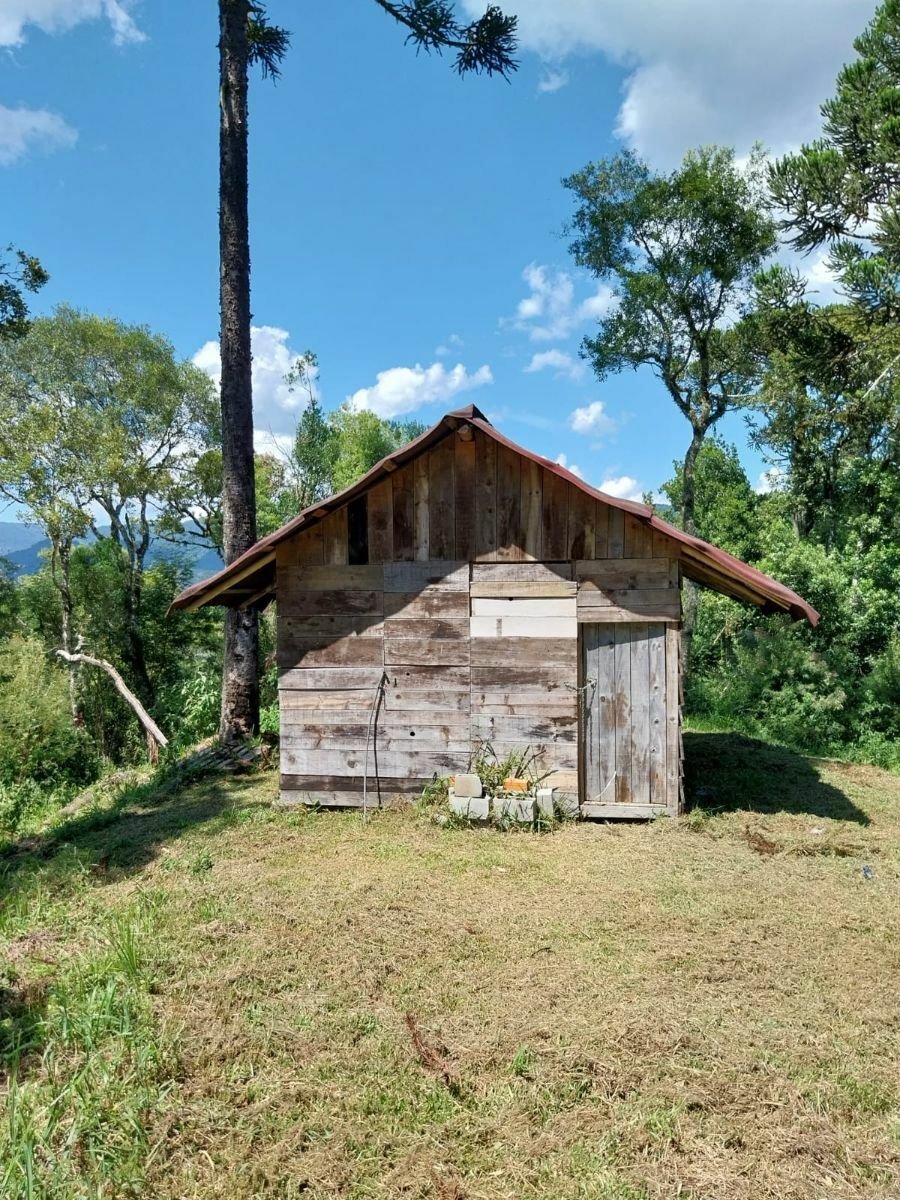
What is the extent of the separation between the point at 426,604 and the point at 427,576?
328 mm

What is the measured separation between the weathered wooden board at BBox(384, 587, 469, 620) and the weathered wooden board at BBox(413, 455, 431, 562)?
1.46ft

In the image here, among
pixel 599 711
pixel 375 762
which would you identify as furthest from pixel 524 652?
pixel 375 762

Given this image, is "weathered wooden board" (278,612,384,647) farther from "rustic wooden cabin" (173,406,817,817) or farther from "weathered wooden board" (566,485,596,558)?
"weathered wooden board" (566,485,596,558)

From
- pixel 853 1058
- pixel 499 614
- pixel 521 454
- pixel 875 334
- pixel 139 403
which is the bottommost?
pixel 853 1058

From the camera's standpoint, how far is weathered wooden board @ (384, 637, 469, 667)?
799 centimetres

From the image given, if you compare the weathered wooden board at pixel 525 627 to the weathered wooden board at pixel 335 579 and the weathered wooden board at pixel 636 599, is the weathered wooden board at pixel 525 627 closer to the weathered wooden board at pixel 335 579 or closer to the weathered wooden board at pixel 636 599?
the weathered wooden board at pixel 636 599

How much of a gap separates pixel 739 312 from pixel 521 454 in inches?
544

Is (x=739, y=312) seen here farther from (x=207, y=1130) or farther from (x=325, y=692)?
(x=207, y=1130)

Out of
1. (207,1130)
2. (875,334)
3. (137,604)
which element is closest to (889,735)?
(875,334)

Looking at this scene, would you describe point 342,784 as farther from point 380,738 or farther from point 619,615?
point 619,615

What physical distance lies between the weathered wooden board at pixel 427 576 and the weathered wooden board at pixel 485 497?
322 millimetres

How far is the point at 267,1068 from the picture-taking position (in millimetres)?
3531

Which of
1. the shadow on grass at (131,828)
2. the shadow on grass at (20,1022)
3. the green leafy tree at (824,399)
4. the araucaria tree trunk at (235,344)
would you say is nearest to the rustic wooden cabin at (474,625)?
the shadow on grass at (131,828)

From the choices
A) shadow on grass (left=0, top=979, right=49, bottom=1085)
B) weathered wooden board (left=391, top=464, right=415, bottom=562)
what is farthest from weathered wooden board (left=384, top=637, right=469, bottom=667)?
shadow on grass (left=0, top=979, right=49, bottom=1085)
